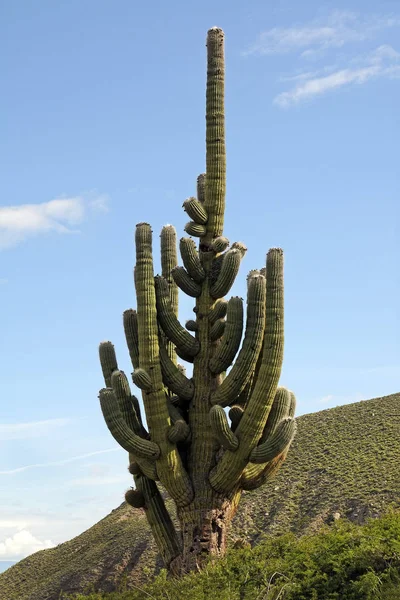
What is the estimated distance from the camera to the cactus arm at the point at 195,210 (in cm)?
1712

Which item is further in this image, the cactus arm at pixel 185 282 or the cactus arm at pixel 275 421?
the cactus arm at pixel 185 282

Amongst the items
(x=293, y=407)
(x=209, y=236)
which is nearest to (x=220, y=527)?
(x=293, y=407)

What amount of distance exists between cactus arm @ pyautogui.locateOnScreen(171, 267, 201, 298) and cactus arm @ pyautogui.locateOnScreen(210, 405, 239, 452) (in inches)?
101

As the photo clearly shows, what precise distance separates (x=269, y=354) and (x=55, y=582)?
62.4 feet

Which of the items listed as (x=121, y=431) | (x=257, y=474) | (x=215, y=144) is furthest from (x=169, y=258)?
(x=257, y=474)

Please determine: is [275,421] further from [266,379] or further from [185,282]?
[185,282]

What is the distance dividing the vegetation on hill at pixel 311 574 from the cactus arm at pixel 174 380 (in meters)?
3.05

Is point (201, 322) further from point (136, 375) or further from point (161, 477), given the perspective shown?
point (161, 477)

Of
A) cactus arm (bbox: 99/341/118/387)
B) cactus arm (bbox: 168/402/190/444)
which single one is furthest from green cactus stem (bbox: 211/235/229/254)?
cactus arm (bbox: 168/402/190/444)

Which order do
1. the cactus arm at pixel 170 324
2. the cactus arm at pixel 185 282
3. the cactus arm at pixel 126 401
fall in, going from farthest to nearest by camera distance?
the cactus arm at pixel 185 282, the cactus arm at pixel 170 324, the cactus arm at pixel 126 401

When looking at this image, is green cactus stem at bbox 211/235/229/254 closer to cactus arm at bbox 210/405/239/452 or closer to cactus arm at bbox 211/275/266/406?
cactus arm at bbox 211/275/266/406

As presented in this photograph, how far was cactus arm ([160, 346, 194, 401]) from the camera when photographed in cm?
1655

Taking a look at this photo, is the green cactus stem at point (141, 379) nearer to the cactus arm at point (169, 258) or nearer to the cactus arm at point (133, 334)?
the cactus arm at point (133, 334)

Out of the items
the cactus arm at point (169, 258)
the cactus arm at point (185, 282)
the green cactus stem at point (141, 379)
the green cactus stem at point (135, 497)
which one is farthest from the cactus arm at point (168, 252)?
the green cactus stem at point (135, 497)
